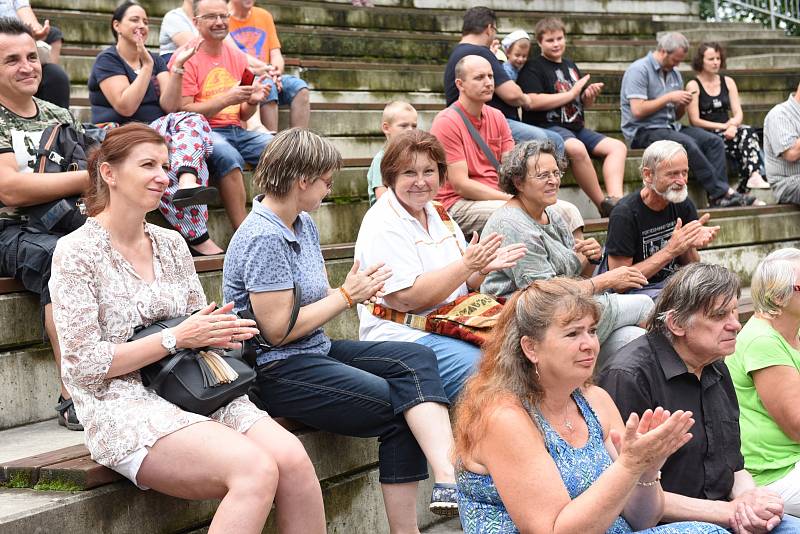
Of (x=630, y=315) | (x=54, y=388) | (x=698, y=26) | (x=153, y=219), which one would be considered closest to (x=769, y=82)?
(x=698, y=26)

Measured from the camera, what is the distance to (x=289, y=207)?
13.0 feet

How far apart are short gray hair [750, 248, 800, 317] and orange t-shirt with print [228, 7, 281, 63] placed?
405cm

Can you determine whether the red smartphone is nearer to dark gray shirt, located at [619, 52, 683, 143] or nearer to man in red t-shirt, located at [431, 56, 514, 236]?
man in red t-shirt, located at [431, 56, 514, 236]

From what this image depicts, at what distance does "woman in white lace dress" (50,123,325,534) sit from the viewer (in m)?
3.16

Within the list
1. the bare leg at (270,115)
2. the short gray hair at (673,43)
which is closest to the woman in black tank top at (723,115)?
the short gray hair at (673,43)

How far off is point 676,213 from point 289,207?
2389mm

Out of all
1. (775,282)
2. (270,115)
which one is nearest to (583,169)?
(270,115)

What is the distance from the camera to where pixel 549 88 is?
7.48 meters

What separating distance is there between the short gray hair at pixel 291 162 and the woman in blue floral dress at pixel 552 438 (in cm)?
112

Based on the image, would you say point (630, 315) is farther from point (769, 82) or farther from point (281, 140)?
point (769, 82)

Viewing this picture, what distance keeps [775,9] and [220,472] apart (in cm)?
1239

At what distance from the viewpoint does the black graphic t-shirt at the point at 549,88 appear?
7.43 meters

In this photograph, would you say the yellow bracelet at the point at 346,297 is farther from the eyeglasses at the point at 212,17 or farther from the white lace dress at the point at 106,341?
the eyeglasses at the point at 212,17

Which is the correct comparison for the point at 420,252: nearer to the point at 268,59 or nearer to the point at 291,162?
the point at 291,162
